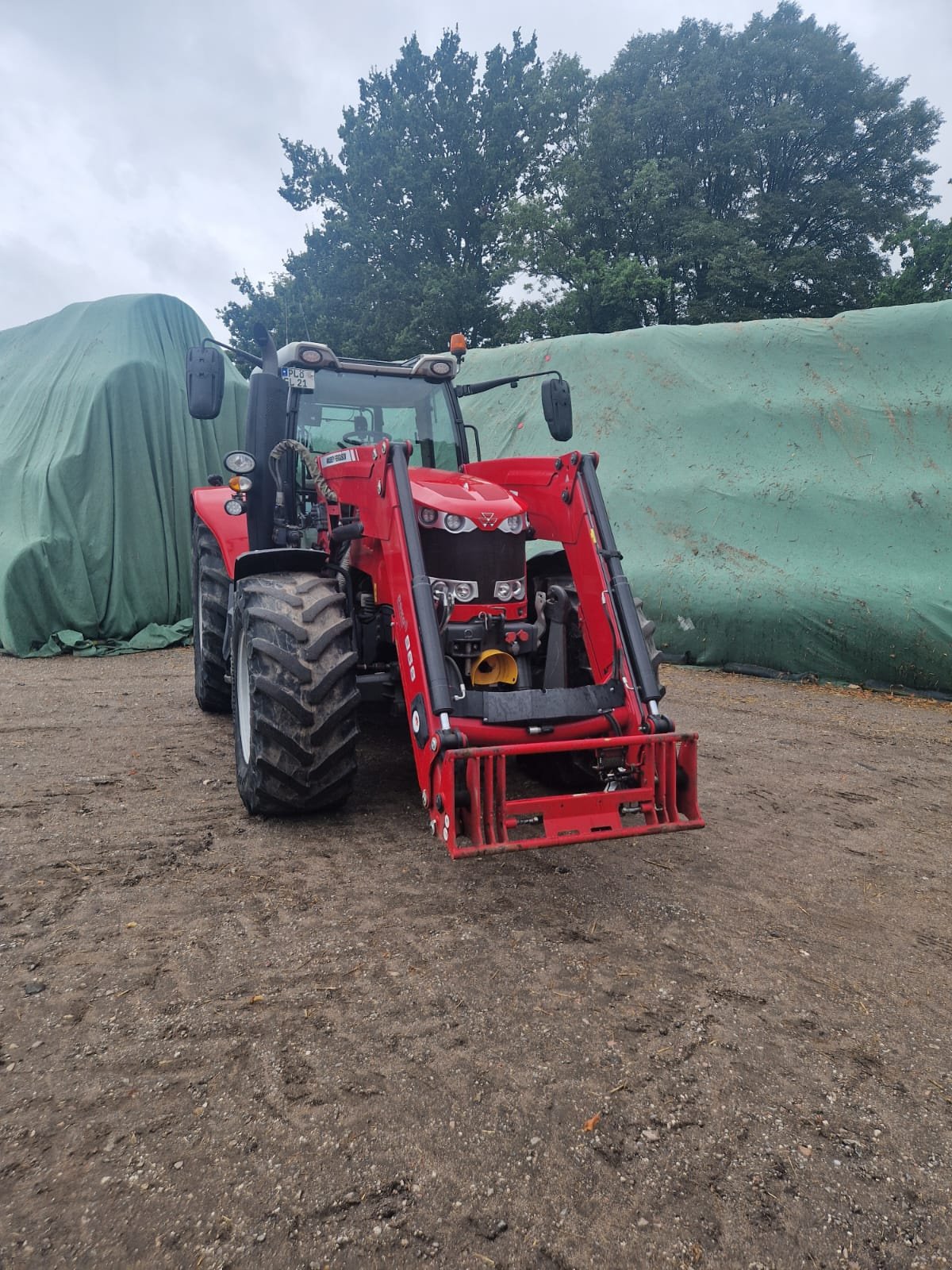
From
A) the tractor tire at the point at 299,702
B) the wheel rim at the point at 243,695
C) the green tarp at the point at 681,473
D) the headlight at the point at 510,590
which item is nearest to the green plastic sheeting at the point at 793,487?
the green tarp at the point at 681,473

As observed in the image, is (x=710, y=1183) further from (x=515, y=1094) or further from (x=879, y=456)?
(x=879, y=456)

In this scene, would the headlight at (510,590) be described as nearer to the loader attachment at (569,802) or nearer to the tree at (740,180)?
the loader attachment at (569,802)

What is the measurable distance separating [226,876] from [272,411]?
2729 millimetres

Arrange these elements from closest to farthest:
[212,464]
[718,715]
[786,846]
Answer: [786,846], [718,715], [212,464]

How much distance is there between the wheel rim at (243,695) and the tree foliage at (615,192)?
19.7 m

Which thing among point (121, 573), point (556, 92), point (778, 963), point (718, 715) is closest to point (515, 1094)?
point (778, 963)

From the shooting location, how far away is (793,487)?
7996 mm

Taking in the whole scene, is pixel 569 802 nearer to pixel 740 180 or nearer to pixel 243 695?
pixel 243 695

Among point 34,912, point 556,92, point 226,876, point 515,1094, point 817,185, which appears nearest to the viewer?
point 515,1094

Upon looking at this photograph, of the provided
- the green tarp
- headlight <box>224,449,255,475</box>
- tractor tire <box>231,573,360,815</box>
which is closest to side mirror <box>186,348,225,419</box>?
headlight <box>224,449,255,475</box>

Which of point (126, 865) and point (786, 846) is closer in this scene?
point (126, 865)

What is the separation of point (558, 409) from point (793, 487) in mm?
4538

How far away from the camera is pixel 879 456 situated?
7711mm

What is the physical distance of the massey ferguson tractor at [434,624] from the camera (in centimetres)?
304
